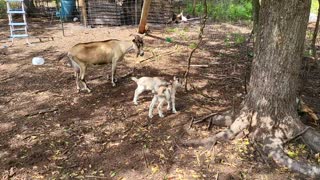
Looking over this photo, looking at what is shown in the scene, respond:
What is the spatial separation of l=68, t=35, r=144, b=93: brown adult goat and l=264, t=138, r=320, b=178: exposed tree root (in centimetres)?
374

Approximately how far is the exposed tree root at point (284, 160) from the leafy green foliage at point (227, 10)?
12023mm

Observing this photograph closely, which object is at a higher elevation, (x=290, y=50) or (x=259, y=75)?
(x=290, y=50)

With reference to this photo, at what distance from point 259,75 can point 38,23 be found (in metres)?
12.7

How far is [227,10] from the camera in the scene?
656 inches

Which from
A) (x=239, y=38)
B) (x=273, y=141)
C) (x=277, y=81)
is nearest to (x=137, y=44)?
(x=277, y=81)

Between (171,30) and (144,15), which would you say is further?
(171,30)

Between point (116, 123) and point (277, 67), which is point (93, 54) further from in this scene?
point (277, 67)

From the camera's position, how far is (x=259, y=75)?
4594mm

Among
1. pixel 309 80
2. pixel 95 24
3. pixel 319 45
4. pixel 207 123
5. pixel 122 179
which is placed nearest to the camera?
pixel 122 179

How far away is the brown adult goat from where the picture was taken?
666 centimetres

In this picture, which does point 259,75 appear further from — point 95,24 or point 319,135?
point 95,24

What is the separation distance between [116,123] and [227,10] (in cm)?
1280

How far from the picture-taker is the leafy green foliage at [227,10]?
52.6ft

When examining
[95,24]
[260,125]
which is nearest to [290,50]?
[260,125]
